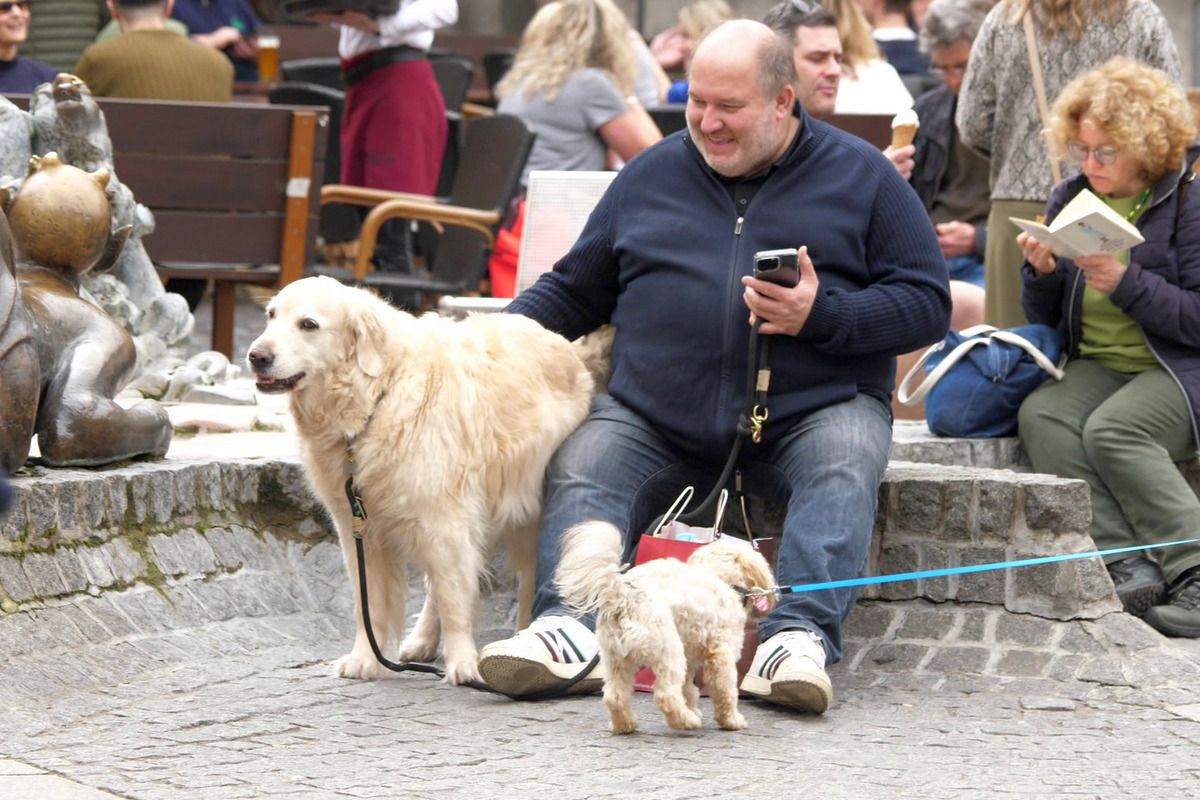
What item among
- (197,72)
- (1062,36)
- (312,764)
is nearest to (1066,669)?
(312,764)

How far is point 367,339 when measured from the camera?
5.15 metres

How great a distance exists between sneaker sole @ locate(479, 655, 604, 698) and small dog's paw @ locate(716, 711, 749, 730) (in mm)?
494

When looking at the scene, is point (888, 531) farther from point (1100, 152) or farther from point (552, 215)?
point (552, 215)

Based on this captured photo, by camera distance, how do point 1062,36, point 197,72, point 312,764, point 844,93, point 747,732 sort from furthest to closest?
1. point 197,72
2. point 844,93
3. point 1062,36
4. point 747,732
5. point 312,764

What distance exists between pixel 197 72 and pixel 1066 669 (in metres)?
6.06

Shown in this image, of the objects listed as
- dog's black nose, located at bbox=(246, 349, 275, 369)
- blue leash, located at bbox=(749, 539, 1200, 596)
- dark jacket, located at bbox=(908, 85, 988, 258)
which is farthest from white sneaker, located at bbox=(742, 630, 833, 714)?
dark jacket, located at bbox=(908, 85, 988, 258)

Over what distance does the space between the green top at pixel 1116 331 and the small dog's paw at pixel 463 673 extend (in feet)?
8.17

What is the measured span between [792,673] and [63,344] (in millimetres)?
2321

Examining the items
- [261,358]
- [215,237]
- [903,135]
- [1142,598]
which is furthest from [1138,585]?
[215,237]

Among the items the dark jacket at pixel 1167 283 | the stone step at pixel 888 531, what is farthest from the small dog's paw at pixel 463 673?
the dark jacket at pixel 1167 283

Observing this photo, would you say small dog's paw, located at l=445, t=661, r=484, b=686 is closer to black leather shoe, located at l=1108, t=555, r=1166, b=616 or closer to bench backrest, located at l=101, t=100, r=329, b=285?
black leather shoe, located at l=1108, t=555, r=1166, b=616

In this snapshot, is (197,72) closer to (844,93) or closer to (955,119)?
(844,93)

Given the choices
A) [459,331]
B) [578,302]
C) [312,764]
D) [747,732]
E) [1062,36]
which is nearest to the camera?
[312,764]

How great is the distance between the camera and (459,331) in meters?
5.43
